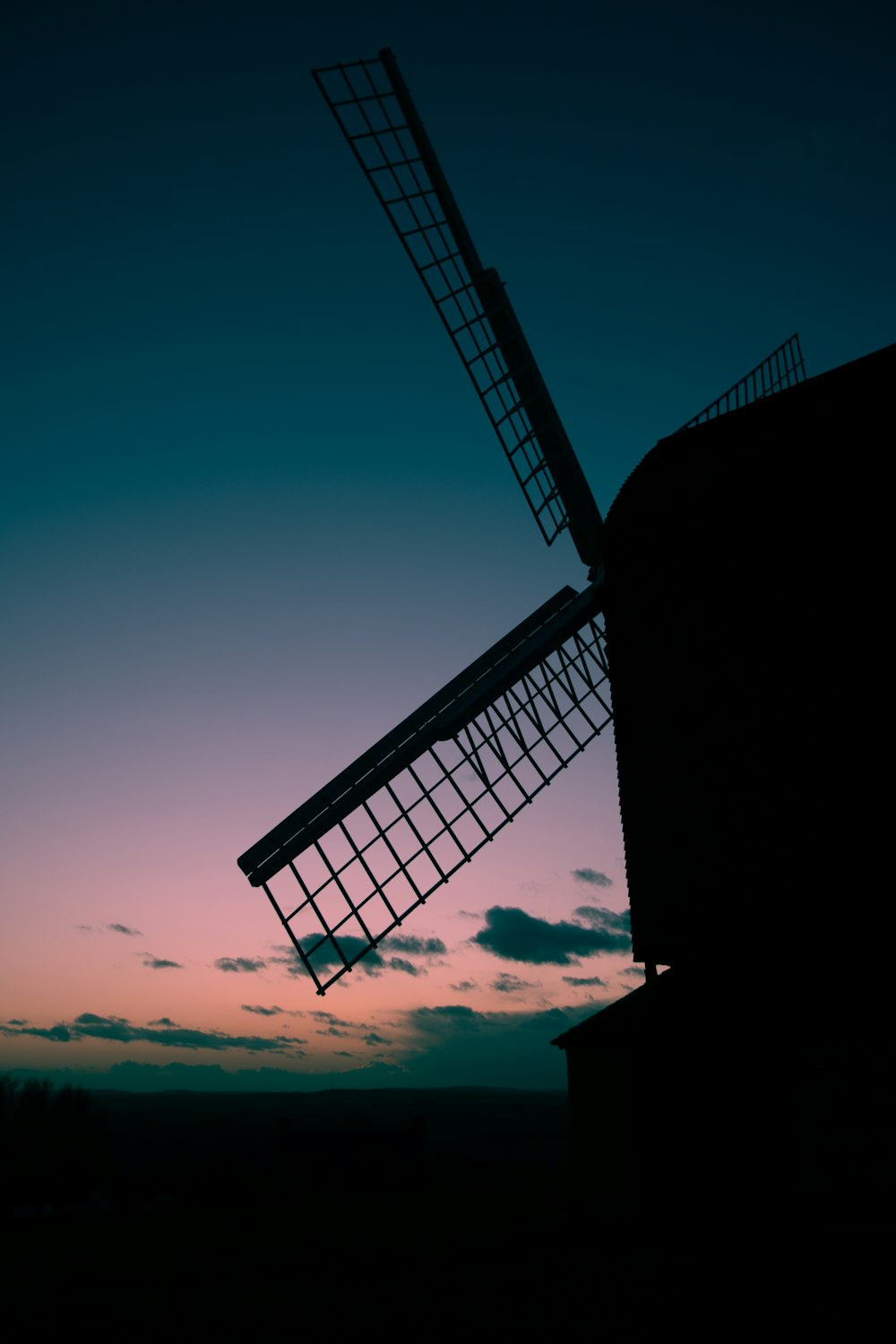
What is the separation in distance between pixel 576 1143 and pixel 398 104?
19.6 metres

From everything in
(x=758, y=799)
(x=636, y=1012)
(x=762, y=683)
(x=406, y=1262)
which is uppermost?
(x=762, y=683)

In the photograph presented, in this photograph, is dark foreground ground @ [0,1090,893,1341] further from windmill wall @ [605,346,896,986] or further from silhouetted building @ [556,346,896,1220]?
windmill wall @ [605,346,896,986]

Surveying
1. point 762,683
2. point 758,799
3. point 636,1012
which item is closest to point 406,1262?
point 636,1012

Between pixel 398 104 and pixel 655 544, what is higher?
pixel 398 104

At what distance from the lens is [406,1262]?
1004 cm

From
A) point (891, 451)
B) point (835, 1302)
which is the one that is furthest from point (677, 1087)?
point (891, 451)

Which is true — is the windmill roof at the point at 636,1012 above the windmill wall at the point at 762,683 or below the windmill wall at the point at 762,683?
below

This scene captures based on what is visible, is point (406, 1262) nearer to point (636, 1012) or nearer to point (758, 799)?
point (636, 1012)

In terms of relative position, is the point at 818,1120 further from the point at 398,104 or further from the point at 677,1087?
the point at 398,104

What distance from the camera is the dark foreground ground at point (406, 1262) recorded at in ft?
25.8

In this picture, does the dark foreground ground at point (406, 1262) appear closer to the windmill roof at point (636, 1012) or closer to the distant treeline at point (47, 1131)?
the windmill roof at point (636, 1012)

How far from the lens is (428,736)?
16438 mm

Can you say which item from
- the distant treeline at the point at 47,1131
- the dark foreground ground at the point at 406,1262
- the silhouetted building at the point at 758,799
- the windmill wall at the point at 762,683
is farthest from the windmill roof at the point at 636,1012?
the distant treeline at the point at 47,1131

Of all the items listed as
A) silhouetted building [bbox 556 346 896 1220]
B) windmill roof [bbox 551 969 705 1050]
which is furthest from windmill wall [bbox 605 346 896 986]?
windmill roof [bbox 551 969 705 1050]
